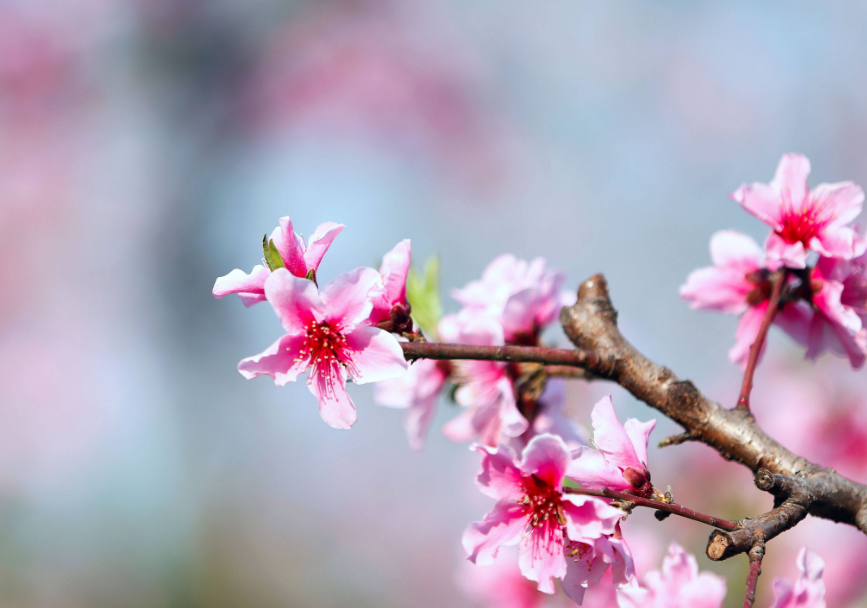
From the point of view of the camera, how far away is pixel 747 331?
69cm

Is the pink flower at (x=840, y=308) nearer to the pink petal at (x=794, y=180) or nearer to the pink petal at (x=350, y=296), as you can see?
the pink petal at (x=794, y=180)

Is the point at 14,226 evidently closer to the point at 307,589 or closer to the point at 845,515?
the point at 307,589

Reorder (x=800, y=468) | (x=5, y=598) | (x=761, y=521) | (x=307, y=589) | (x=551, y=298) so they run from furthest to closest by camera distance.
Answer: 1. (x=307, y=589)
2. (x=5, y=598)
3. (x=551, y=298)
4. (x=800, y=468)
5. (x=761, y=521)

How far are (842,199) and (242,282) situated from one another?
1.98 feet

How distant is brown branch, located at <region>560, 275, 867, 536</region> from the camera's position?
49cm

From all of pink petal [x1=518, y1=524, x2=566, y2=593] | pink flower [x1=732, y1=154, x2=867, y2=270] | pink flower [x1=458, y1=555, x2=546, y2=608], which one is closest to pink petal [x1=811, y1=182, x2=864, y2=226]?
pink flower [x1=732, y1=154, x2=867, y2=270]

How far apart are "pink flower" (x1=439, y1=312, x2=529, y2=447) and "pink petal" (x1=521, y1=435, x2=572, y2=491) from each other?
208mm

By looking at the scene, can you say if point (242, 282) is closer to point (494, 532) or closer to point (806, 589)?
point (494, 532)

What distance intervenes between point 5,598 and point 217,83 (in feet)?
13.7

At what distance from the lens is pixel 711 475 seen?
5.78 ft

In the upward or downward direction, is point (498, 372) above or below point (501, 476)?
above

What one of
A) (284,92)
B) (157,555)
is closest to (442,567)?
(157,555)

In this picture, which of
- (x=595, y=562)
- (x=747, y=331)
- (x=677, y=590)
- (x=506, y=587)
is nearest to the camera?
(x=595, y=562)

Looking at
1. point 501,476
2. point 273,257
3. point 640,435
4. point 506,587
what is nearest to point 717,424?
point 640,435
